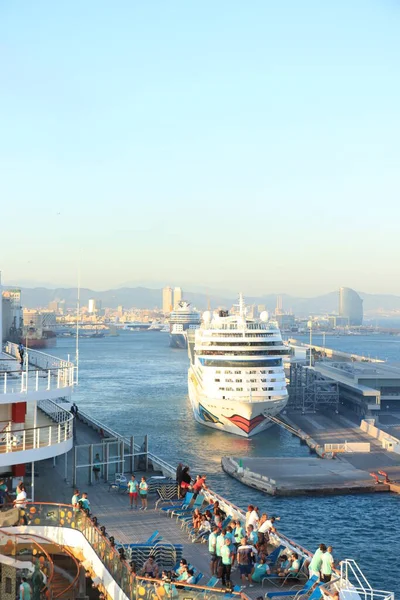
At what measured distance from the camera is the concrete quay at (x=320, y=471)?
3416 centimetres

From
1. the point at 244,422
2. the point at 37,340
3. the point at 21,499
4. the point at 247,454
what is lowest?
the point at 247,454

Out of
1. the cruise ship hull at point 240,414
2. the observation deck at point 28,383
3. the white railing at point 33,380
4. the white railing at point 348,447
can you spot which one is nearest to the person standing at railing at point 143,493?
the observation deck at point 28,383

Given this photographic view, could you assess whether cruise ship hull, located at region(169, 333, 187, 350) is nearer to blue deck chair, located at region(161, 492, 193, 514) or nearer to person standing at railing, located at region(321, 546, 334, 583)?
blue deck chair, located at region(161, 492, 193, 514)

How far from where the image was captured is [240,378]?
5044 centimetres

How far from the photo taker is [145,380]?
91.6 m

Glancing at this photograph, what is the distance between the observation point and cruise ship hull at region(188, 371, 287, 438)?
48.6 m

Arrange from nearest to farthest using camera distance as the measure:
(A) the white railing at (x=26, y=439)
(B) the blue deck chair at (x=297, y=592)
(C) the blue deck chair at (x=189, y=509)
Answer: (B) the blue deck chair at (x=297, y=592)
(A) the white railing at (x=26, y=439)
(C) the blue deck chair at (x=189, y=509)

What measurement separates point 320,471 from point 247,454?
23.4 ft

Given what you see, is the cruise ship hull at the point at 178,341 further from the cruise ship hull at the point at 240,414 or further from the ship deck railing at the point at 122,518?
the ship deck railing at the point at 122,518

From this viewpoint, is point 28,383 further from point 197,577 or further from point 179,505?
point 197,577

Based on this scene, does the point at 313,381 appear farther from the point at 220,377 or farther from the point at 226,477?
the point at 226,477

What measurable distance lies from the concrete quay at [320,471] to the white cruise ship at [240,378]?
12.8 ft

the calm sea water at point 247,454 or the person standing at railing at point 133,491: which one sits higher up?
the person standing at railing at point 133,491

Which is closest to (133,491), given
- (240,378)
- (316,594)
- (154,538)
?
(154,538)
